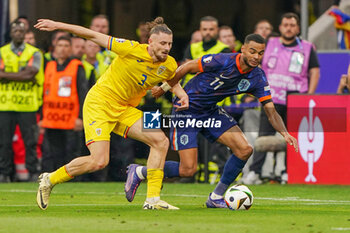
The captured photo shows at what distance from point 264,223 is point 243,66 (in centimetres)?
262

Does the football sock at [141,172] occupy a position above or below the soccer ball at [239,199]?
above

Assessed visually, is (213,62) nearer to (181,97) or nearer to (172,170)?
(181,97)

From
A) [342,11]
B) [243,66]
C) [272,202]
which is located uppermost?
[342,11]

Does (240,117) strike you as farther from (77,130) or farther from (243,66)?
(243,66)

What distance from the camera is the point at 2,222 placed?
9461mm

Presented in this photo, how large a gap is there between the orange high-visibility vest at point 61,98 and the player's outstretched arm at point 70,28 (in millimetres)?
6159

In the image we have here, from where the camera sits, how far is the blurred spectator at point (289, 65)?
15938 mm

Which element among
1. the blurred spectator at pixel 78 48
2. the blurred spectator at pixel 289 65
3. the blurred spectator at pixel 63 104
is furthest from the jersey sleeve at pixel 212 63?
the blurred spectator at pixel 78 48

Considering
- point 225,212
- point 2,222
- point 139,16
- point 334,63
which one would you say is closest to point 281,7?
point 139,16

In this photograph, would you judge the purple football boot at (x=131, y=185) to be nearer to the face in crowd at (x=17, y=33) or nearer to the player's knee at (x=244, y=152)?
the player's knee at (x=244, y=152)

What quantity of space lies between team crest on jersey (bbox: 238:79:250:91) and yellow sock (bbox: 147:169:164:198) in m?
1.43

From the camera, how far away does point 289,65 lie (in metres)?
15.9

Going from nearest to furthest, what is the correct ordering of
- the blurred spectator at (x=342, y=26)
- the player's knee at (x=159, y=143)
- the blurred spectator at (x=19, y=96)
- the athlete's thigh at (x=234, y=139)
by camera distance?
the player's knee at (x=159, y=143)
the athlete's thigh at (x=234, y=139)
the blurred spectator at (x=19, y=96)
the blurred spectator at (x=342, y=26)

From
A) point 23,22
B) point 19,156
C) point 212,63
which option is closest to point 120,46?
point 212,63
